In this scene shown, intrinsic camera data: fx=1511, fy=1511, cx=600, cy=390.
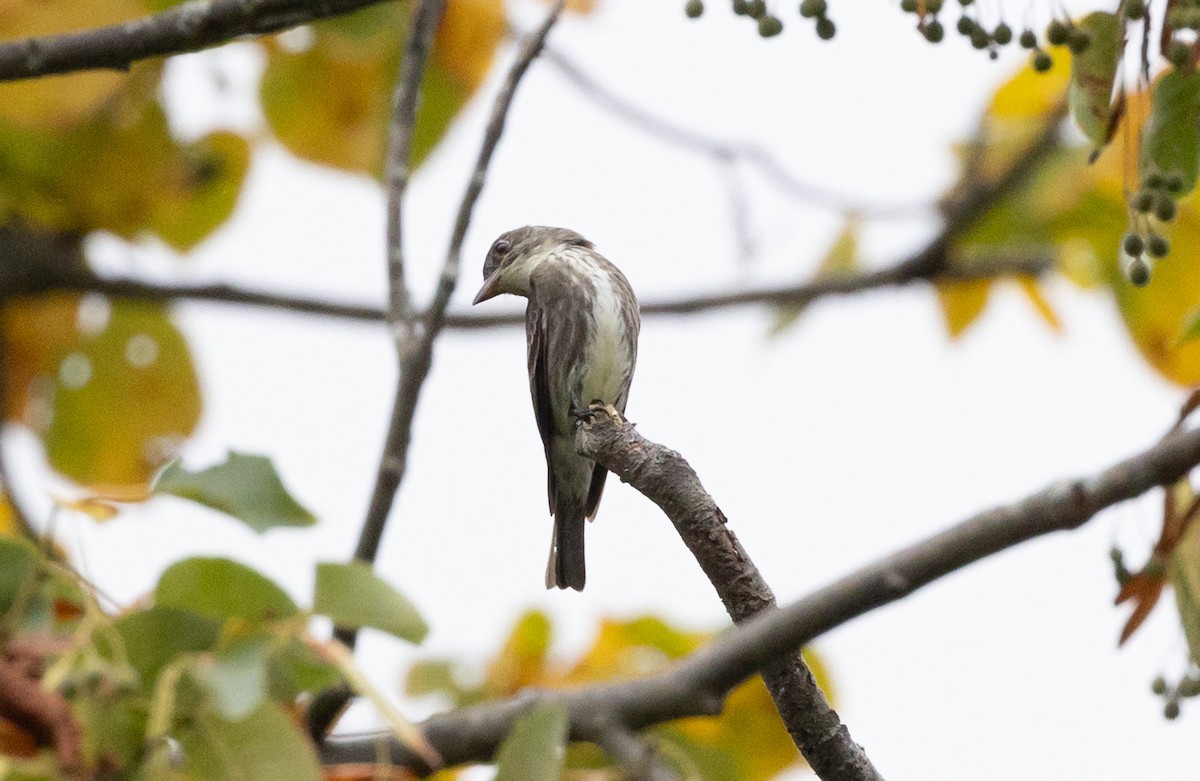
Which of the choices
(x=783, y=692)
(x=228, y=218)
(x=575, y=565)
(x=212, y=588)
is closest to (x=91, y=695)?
(x=212, y=588)

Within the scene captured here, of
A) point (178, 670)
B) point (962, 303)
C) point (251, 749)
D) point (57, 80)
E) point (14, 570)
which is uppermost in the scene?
point (57, 80)

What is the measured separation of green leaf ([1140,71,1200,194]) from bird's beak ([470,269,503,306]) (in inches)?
148

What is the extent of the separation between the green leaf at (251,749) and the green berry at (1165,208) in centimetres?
183

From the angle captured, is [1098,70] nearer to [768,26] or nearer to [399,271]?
[768,26]

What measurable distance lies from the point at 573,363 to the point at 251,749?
11.6 ft

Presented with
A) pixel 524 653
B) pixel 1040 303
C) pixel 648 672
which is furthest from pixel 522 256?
pixel 648 672

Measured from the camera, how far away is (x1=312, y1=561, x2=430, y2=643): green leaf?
8.19 feet

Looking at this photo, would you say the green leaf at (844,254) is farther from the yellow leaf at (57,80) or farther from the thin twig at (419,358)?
the yellow leaf at (57,80)

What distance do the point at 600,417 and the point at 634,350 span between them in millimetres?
2121

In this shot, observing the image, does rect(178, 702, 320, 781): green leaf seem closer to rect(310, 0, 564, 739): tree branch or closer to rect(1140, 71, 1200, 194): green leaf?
rect(310, 0, 564, 739): tree branch

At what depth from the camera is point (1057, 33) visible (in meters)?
2.87

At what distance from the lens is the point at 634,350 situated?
5832 millimetres

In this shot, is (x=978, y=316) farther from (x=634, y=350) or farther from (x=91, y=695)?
(x=91, y=695)

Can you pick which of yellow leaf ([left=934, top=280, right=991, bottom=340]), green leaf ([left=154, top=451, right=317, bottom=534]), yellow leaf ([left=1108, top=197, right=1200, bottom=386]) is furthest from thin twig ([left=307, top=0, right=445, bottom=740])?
yellow leaf ([left=934, top=280, right=991, bottom=340])
